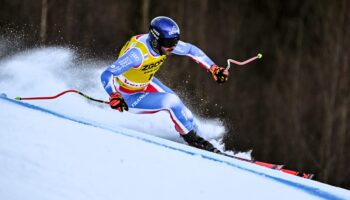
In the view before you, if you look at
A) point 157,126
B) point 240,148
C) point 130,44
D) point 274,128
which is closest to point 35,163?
point 130,44

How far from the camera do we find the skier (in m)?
5.37

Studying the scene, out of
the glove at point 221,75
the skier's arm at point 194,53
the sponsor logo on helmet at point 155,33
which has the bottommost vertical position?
the glove at point 221,75

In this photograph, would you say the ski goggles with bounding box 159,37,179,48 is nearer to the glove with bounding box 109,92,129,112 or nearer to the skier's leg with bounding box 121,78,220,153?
the skier's leg with bounding box 121,78,220,153

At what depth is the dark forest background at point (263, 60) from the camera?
15477 mm

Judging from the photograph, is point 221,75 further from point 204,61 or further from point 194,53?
point 194,53

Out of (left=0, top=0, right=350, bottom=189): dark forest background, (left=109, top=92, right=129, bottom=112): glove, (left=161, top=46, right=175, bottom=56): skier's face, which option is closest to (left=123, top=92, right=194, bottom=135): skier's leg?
(left=161, top=46, right=175, bottom=56): skier's face

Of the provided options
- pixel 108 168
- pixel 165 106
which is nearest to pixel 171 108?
pixel 165 106

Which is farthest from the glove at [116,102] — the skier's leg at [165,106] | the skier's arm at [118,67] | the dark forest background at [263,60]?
the dark forest background at [263,60]

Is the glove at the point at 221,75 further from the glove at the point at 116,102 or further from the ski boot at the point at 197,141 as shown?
the glove at the point at 116,102

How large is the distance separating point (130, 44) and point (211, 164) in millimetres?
1441

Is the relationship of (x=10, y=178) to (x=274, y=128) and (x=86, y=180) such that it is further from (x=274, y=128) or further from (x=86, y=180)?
(x=274, y=128)

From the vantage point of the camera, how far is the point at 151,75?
581 centimetres

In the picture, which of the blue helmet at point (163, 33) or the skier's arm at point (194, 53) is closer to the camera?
the blue helmet at point (163, 33)

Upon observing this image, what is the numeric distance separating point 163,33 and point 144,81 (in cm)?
56
